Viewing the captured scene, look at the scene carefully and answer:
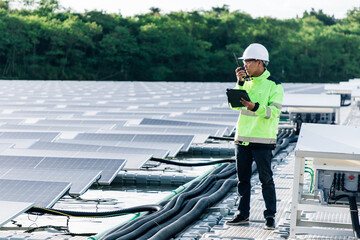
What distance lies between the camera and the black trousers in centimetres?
700

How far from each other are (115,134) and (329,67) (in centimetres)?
8355

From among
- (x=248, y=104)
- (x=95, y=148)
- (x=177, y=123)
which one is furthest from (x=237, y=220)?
(x=177, y=123)

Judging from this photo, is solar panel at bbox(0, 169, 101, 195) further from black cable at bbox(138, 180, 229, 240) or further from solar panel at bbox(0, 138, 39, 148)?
solar panel at bbox(0, 138, 39, 148)

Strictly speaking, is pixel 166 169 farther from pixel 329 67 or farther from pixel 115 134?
pixel 329 67

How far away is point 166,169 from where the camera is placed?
532 inches

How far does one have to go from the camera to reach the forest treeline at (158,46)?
81.5 metres

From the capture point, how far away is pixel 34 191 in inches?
322

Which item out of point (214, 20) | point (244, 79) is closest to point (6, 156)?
point (244, 79)

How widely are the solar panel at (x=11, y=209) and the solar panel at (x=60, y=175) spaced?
6.08ft

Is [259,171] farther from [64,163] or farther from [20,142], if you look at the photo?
[20,142]

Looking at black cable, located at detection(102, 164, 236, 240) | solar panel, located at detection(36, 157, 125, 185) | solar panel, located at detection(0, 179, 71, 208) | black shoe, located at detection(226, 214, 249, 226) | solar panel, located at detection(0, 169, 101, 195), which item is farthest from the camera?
solar panel, located at detection(36, 157, 125, 185)

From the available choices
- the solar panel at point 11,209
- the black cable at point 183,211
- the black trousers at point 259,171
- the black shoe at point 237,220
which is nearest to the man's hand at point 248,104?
the black trousers at point 259,171

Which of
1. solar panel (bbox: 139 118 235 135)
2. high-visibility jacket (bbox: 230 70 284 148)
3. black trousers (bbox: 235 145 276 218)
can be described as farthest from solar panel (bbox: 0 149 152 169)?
solar panel (bbox: 139 118 235 135)

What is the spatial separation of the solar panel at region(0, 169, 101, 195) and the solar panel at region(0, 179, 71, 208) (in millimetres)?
666
